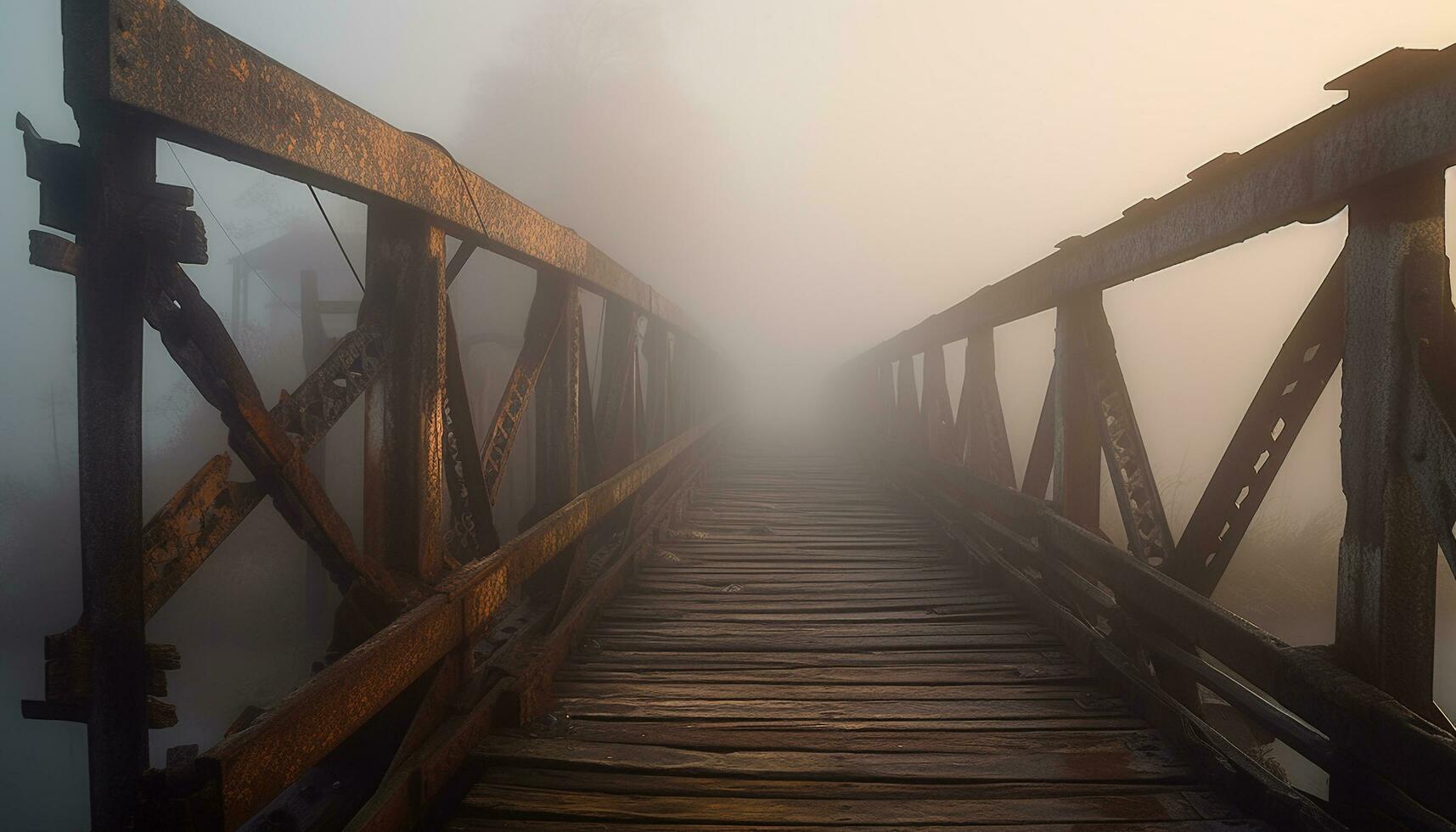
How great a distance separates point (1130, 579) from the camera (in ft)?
10.4

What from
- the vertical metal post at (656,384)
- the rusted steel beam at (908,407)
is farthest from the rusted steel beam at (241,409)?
the rusted steel beam at (908,407)

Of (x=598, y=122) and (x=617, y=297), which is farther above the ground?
Answer: (x=598, y=122)

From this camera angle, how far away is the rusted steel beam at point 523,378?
11.1 feet

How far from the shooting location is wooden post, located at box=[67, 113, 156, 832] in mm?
1580

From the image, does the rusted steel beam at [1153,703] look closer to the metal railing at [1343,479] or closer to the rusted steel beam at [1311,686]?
the metal railing at [1343,479]

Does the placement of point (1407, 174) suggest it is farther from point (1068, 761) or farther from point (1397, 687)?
point (1068, 761)

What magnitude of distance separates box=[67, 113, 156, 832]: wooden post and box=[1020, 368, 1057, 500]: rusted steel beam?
422cm

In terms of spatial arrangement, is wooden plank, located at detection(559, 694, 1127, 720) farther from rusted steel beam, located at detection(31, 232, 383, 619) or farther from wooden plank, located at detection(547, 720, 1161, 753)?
rusted steel beam, located at detection(31, 232, 383, 619)

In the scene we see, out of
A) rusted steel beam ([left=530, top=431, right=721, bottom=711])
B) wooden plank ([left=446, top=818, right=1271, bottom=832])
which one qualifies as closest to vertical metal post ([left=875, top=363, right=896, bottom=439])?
rusted steel beam ([left=530, top=431, right=721, bottom=711])

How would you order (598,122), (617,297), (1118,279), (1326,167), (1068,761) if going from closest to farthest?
(1326,167) < (1068,761) < (1118,279) < (617,297) < (598,122)

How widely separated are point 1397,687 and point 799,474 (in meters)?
9.40

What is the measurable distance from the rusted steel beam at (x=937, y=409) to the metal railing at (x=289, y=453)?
5400 mm

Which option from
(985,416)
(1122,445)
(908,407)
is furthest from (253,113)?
(908,407)

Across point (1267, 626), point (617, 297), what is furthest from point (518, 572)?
point (1267, 626)
